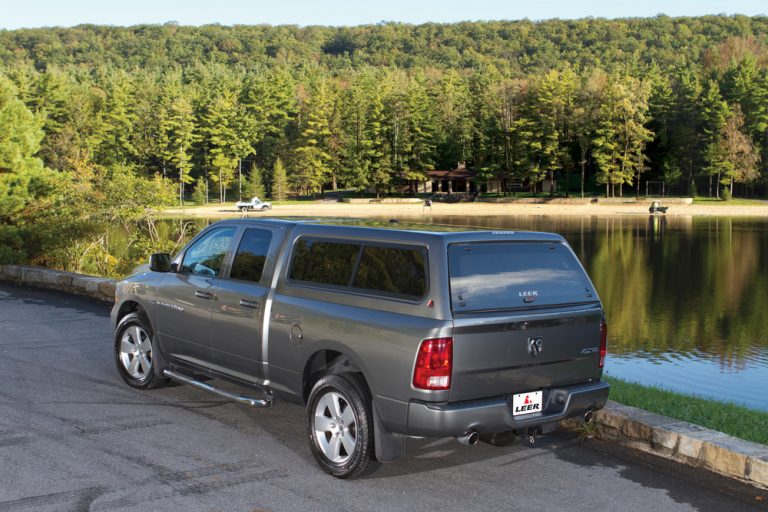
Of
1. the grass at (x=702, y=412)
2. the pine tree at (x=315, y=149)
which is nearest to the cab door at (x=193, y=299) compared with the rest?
the grass at (x=702, y=412)

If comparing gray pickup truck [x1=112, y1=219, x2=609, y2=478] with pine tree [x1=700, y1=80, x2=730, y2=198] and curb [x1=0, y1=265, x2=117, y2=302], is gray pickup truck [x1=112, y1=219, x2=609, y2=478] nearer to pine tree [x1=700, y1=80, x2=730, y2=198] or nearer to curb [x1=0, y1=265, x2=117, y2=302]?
curb [x1=0, y1=265, x2=117, y2=302]

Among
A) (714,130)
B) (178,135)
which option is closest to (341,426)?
(178,135)

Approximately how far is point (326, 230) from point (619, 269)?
32.1 metres

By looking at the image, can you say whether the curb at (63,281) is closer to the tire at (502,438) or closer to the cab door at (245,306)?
the cab door at (245,306)

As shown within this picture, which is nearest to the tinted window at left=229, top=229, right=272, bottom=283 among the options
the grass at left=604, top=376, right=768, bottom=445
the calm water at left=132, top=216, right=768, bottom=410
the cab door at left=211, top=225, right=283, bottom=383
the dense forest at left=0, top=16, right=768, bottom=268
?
the cab door at left=211, top=225, right=283, bottom=383

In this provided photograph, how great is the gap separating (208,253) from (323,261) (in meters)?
1.72

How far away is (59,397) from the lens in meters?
7.83

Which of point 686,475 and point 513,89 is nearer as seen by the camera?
point 686,475

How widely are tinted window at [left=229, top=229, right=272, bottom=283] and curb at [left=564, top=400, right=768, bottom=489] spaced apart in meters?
3.01

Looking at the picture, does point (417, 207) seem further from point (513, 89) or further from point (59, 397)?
point (59, 397)

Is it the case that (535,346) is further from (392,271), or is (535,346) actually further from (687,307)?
(687,307)

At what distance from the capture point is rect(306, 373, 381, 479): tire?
5579 millimetres

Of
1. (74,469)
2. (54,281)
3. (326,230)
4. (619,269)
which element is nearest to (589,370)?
(326,230)

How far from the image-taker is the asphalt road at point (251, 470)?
5.28 meters
